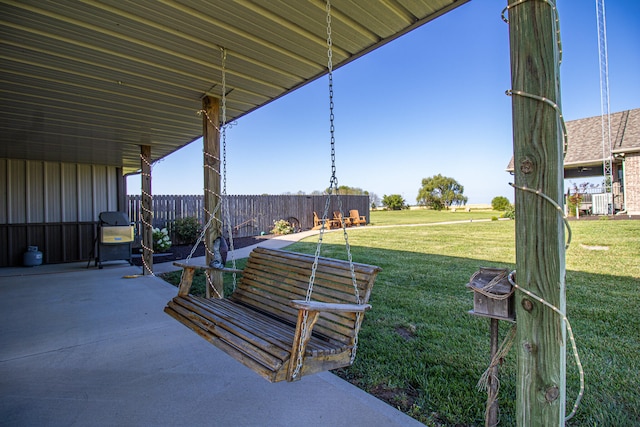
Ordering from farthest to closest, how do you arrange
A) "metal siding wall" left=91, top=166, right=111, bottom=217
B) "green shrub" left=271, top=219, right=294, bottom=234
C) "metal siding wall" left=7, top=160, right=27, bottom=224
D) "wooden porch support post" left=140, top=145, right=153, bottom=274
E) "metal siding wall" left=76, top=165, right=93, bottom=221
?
1. "green shrub" left=271, top=219, right=294, bottom=234
2. "metal siding wall" left=91, top=166, right=111, bottom=217
3. "metal siding wall" left=76, top=165, right=93, bottom=221
4. "metal siding wall" left=7, top=160, right=27, bottom=224
5. "wooden porch support post" left=140, top=145, right=153, bottom=274

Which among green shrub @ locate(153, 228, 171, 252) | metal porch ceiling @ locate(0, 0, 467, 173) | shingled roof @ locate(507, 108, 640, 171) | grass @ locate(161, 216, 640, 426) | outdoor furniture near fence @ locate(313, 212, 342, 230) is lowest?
grass @ locate(161, 216, 640, 426)

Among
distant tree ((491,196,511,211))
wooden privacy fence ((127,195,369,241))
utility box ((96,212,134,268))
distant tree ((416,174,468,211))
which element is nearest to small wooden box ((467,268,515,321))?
utility box ((96,212,134,268))

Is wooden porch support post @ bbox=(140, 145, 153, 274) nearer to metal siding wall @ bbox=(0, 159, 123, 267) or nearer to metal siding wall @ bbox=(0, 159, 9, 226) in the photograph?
metal siding wall @ bbox=(0, 159, 123, 267)

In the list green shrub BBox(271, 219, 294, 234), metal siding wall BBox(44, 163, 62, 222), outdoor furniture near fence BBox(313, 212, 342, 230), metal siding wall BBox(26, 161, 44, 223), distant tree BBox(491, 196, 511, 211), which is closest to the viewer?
metal siding wall BBox(26, 161, 44, 223)

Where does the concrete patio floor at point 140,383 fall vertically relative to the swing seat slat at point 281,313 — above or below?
below

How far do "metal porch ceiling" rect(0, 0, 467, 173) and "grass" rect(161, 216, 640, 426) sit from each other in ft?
8.36

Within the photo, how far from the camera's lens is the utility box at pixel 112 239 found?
22.5ft

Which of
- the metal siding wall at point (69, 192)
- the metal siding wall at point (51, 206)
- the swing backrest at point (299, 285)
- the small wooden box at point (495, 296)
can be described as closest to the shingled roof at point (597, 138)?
the swing backrest at point (299, 285)

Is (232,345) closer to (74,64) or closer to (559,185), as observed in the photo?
(559,185)

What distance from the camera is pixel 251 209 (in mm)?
12211

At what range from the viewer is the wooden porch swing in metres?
1.56

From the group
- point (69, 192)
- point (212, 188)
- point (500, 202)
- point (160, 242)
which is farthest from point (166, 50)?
point (500, 202)

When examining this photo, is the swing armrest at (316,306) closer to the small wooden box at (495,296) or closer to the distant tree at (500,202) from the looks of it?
the small wooden box at (495,296)

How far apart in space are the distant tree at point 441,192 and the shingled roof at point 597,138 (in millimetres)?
17539
